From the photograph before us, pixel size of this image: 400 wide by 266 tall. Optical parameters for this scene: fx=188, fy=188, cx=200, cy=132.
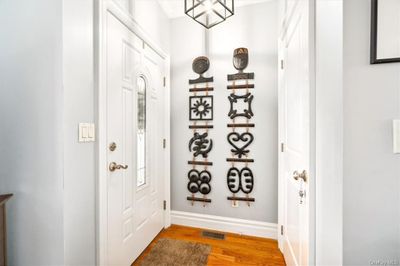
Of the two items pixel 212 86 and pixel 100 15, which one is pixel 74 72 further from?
pixel 212 86

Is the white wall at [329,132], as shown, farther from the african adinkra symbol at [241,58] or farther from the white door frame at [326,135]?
the african adinkra symbol at [241,58]

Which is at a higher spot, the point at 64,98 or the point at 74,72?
the point at 74,72

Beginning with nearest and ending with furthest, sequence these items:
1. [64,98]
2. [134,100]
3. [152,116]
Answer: [64,98], [134,100], [152,116]

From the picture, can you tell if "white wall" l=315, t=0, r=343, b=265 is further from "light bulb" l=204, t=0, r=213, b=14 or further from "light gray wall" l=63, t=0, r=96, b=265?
"light gray wall" l=63, t=0, r=96, b=265

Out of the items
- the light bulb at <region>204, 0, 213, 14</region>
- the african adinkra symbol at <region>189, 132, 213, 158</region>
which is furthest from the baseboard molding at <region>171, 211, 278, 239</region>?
the light bulb at <region>204, 0, 213, 14</region>

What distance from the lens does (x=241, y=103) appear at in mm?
2178

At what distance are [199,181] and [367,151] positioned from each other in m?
1.73

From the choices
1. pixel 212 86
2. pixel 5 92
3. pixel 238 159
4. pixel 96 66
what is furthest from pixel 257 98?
pixel 5 92

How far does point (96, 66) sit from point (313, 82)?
1.35m

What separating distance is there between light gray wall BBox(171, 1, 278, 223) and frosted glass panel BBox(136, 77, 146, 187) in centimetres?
55

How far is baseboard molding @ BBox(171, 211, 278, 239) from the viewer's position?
211 centimetres

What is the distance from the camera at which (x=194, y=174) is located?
91.9 inches

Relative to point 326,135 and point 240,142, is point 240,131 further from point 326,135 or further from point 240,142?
point 326,135

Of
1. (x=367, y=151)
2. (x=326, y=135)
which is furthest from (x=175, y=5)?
(x=367, y=151)
